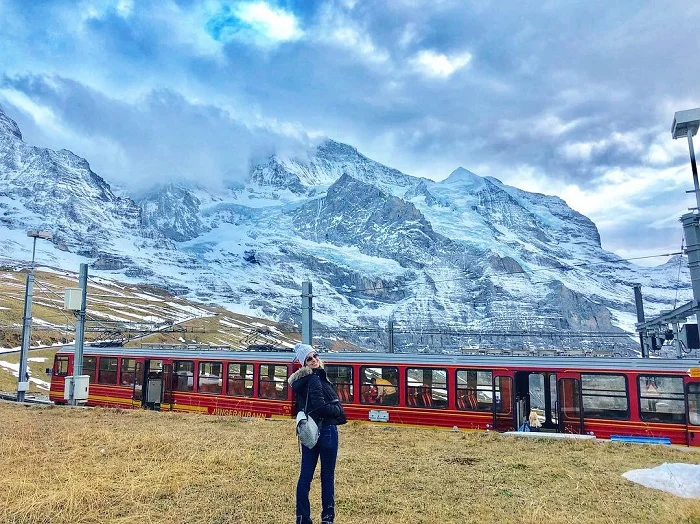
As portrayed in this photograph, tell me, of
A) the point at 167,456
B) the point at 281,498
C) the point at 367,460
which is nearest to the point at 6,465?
the point at 167,456

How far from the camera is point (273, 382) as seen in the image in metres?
22.0

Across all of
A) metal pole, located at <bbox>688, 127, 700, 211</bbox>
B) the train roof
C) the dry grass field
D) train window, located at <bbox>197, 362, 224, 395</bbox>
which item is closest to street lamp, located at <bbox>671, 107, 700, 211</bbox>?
metal pole, located at <bbox>688, 127, 700, 211</bbox>

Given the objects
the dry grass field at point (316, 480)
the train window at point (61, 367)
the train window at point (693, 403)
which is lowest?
the dry grass field at point (316, 480)

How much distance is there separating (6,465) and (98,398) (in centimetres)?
1990

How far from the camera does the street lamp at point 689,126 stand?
400 inches

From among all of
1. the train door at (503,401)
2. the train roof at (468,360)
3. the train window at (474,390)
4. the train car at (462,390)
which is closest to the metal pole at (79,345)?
the train car at (462,390)

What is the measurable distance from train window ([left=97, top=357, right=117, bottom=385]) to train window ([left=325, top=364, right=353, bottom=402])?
39.9 feet

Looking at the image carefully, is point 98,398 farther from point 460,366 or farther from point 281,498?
point 281,498

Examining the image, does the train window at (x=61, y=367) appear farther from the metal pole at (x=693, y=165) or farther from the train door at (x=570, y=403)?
the metal pole at (x=693, y=165)

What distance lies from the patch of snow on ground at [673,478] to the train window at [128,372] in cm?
2252

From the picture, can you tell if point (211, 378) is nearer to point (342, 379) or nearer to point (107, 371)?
point (342, 379)

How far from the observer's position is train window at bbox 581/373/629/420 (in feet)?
55.4

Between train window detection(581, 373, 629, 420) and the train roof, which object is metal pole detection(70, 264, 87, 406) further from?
train window detection(581, 373, 629, 420)

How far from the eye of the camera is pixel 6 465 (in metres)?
8.54
